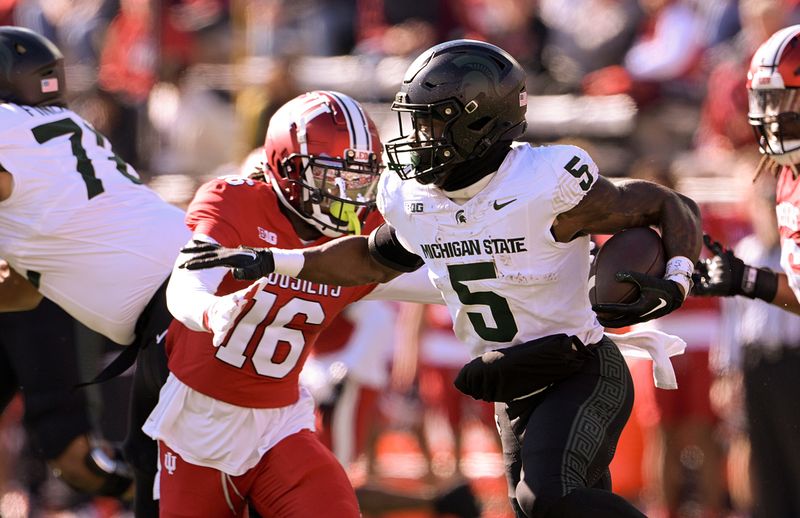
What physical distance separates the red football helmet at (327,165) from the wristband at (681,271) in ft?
3.60

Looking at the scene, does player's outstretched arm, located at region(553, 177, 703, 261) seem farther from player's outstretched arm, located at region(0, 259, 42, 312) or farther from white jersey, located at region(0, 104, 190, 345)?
player's outstretched arm, located at region(0, 259, 42, 312)

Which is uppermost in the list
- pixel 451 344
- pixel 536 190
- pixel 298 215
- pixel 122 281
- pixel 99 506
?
pixel 536 190

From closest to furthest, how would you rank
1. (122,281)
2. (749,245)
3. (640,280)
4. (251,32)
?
(640,280), (122,281), (749,245), (251,32)

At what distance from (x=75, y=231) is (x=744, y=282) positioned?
237 centimetres

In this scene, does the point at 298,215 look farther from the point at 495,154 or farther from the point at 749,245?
the point at 749,245

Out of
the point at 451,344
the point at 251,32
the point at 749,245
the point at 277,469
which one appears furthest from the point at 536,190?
the point at 251,32

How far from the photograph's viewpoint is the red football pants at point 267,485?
429cm

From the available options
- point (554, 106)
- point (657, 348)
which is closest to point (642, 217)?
point (657, 348)

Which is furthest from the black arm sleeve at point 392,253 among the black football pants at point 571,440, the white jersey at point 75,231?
the white jersey at point 75,231

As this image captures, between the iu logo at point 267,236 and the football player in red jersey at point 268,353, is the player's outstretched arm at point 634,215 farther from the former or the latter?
the iu logo at point 267,236

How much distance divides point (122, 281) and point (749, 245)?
3.19 metres

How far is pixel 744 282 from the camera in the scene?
16.0 feet

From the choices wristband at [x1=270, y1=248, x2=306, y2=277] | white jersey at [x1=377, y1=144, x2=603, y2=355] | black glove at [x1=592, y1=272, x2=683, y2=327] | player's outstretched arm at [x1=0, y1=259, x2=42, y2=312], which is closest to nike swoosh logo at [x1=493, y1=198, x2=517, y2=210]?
white jersey at [x1=377, y1=144, x2=603, y2=355]

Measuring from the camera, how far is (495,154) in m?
3.96
